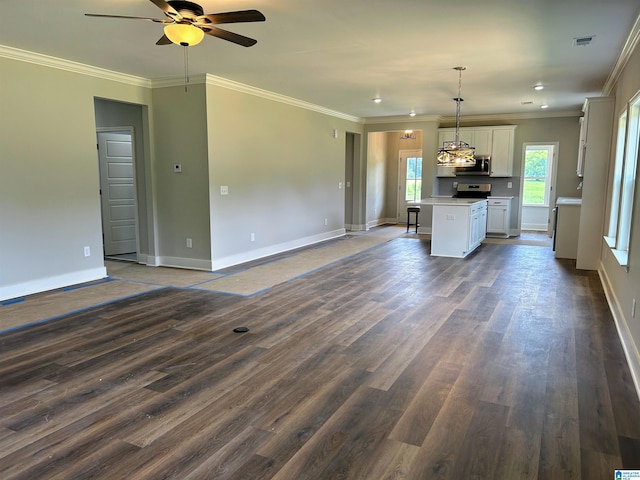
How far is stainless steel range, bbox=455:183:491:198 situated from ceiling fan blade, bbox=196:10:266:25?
26.1 ft

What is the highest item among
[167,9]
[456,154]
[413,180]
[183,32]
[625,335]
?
[167,9]

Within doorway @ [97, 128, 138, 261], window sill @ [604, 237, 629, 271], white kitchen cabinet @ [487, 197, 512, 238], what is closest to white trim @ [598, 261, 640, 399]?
window sill @ [604, 237, 629, 271]

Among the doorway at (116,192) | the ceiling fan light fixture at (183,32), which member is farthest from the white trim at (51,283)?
the ceiling fan light fixture at (183,32)

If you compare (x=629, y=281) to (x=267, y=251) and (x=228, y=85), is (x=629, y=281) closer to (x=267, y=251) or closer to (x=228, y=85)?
(x=267, y=251)

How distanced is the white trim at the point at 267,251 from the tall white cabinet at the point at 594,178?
4.57m

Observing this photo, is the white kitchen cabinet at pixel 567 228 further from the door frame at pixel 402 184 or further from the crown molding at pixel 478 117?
the door frame at pixel 402 184

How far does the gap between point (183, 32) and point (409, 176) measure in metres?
9.60

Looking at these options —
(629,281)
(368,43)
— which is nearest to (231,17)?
(368,43)

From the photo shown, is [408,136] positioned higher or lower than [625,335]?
higher

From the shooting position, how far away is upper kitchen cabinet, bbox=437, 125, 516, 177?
9.53 metres

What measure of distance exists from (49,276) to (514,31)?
556cm

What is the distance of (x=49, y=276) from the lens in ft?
17.0

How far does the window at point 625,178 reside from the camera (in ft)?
13.0

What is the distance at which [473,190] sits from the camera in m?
10.0
